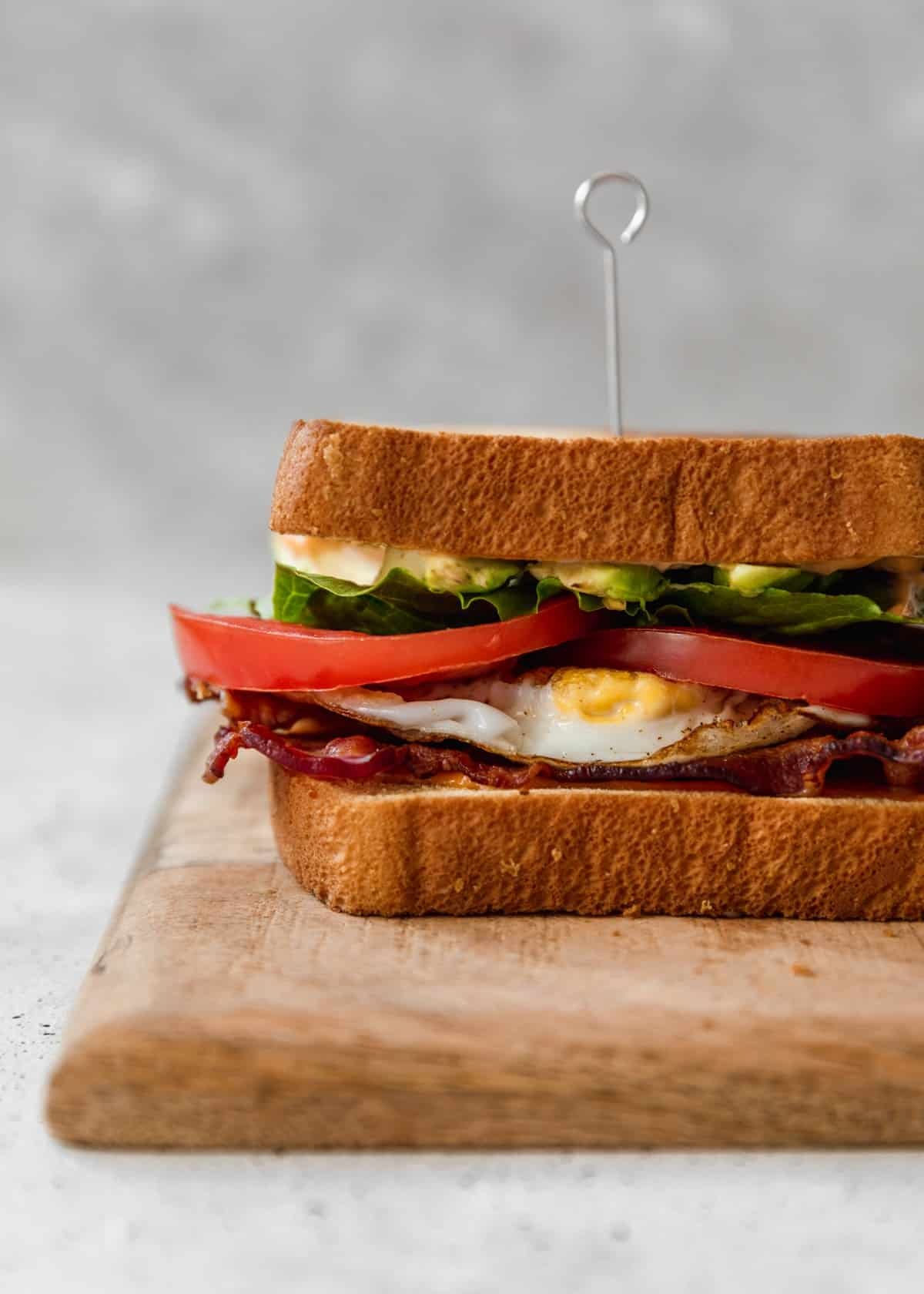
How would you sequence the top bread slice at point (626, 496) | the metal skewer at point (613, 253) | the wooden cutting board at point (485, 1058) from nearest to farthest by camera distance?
the wooden cutting board at point (485, 1058) → the top bread slice at point (626, 496) → the metal skewer at point (613, 253)

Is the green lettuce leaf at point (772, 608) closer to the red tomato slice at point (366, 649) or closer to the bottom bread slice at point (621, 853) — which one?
the red tomato slice at point (366, 649)

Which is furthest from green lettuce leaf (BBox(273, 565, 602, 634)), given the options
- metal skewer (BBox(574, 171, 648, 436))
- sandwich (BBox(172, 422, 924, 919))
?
metal skewer (BBox(574, 171, 648, 436))

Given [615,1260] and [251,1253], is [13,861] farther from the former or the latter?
[615,1260]

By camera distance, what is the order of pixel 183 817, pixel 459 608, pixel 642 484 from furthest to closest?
1. pixel 183 817
2. pixel 459 608
3. pixel 642 484

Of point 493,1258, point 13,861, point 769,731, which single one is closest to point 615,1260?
point 493,1258

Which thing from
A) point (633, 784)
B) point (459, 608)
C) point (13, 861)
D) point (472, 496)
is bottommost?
point (13, 861)

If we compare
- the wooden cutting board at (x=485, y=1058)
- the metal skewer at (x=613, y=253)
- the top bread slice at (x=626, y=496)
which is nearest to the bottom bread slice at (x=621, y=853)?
the wooden cutting board at (x=485, y=1058)

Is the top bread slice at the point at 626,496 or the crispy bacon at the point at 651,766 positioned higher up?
the top bread slice at the point at 626,496
